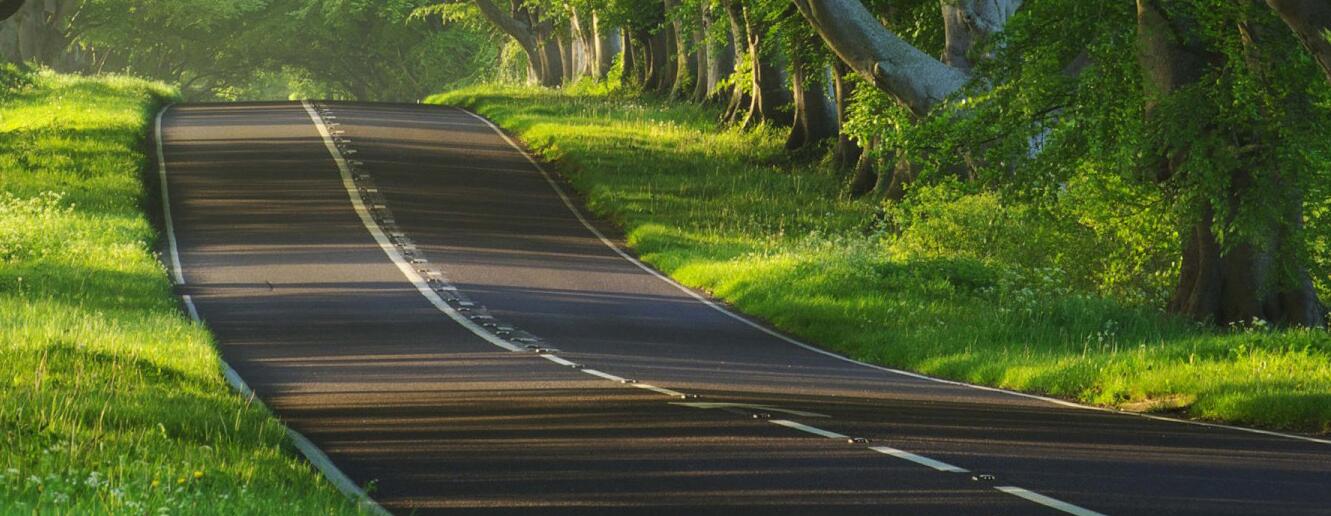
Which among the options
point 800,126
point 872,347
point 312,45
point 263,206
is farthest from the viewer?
point 312,45

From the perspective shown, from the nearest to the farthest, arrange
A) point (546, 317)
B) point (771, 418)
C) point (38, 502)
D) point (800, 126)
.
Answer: point (38, 502)
point (771, 418)
point (546, 317)
point (800, 126)

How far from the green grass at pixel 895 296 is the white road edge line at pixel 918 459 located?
3.91m

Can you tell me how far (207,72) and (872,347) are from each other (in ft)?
275

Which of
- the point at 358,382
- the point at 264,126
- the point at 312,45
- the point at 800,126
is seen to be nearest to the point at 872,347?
the point at 358,382

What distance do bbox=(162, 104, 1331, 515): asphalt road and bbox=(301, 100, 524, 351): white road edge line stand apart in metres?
0.09

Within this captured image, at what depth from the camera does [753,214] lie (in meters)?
34.7

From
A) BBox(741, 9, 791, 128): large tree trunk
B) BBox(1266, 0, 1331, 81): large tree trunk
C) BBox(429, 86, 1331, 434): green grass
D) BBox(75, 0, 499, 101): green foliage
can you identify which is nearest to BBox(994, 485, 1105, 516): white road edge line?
BBox(429, 86, 1331, 434): green grass

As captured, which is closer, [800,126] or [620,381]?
[620,381]

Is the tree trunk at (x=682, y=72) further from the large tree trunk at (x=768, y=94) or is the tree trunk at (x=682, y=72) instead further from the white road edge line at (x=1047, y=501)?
the white road edge line at (x=1047, y=501)

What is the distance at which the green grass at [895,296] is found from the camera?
16.6m

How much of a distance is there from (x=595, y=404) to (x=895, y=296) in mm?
9436

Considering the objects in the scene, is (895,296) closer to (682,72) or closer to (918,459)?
(918,459)

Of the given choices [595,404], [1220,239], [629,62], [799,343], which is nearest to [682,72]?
[629,62]

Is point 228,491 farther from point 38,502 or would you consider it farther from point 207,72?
point 207,72
